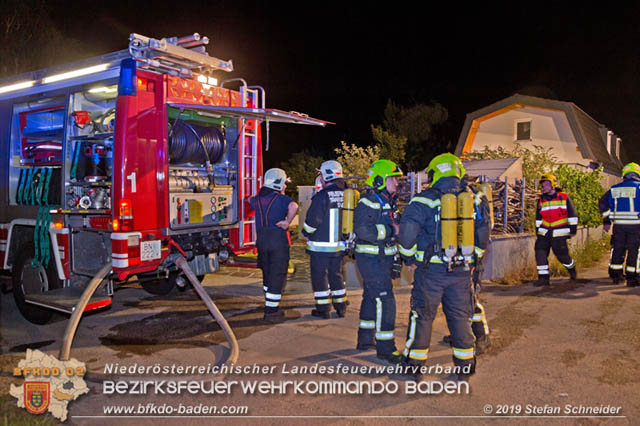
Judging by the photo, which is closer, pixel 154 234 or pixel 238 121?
pixel 154 234

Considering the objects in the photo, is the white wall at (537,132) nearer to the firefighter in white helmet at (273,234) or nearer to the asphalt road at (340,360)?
the asphalt road at (340,360)

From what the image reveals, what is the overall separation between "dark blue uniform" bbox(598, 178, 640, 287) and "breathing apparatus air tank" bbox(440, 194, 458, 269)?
5.86 m

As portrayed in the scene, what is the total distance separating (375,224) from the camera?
192 inches

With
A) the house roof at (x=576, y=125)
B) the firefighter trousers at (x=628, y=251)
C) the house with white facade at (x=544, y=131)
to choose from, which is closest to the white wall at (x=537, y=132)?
the house with white facade at (x=544, y=131)

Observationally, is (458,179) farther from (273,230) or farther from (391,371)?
(273,230)

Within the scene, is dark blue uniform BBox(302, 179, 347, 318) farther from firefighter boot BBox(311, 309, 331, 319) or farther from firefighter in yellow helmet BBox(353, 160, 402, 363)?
firefighter in yellow helmet BBox(353, 160, 402, 363)

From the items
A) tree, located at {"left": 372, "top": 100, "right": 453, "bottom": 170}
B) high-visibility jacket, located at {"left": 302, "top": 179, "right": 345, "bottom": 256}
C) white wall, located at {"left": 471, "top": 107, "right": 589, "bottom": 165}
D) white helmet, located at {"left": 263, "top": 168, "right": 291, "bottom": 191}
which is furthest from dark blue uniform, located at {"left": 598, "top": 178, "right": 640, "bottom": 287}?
tree, located at {"left": 372, "top": 100, "right": 453, "bottom": 170}

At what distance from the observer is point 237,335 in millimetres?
5805

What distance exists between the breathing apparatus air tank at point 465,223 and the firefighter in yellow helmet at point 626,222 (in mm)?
5738

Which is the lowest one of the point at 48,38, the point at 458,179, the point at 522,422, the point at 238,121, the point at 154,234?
the point at 522,422

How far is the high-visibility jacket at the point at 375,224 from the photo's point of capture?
15.9 feet

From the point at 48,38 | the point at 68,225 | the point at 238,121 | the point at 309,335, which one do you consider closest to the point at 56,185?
the point at 68,225

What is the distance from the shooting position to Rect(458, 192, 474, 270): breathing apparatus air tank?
170 inches

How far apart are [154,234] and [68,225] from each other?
3.73 ft
